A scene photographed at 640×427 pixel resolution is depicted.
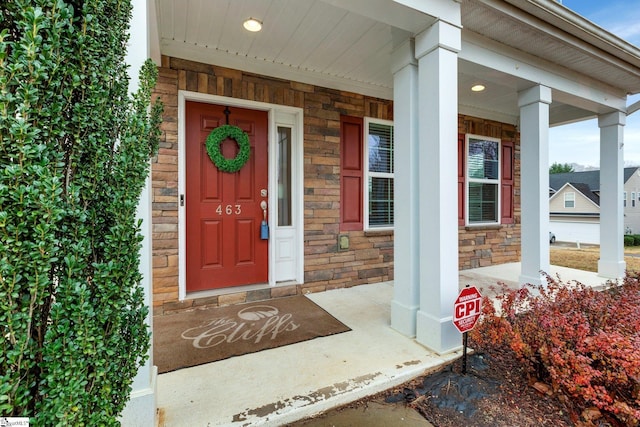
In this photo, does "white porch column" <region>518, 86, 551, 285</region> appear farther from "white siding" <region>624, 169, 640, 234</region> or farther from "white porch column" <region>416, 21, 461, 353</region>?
"white siding" <region>624, 169, 640, 234</region>

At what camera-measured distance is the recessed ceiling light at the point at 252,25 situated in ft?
7.99

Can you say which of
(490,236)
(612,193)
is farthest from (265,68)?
(612,193)

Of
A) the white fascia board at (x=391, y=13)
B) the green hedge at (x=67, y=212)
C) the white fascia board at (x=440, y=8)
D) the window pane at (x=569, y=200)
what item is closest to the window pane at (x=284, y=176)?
the white fascia board at (x=391, y=13)

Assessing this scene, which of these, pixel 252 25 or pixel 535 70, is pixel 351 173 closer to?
pixel 252 25

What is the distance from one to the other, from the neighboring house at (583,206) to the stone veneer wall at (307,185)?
737 inches

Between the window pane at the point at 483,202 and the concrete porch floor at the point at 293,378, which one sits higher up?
the window pane at the point at 483,202

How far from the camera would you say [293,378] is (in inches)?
73.6

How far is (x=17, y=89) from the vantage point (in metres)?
0.74

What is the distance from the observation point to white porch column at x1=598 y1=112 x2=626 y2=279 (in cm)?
422

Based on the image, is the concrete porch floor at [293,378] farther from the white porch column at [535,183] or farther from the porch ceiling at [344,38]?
the porch ceiling at [344,38]

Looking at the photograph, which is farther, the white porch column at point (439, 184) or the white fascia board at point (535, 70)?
the white fascia board at point (535, 70)

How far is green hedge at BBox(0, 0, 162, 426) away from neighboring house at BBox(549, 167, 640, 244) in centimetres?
2153

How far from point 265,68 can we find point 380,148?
1831 mm

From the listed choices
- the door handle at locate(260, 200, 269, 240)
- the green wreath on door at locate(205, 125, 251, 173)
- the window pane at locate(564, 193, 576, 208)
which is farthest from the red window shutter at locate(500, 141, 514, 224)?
the window pane at locate(564, 193, 576, 208)
